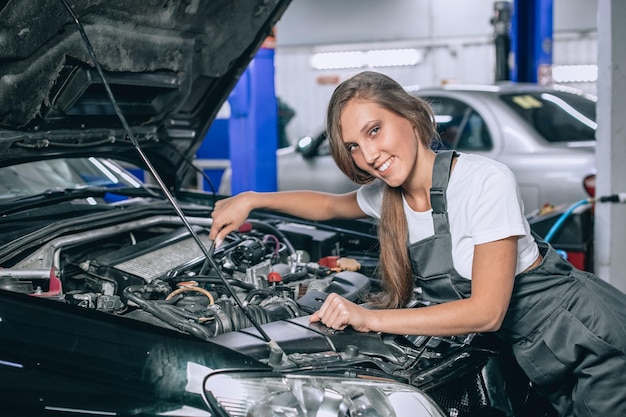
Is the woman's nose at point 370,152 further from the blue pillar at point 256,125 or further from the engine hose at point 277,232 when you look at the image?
the blue pillar at point 256,125

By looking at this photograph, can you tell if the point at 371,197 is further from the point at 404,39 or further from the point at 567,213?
the point at 404,39

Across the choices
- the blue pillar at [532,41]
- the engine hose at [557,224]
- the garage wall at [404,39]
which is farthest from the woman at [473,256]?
the garage wall at [404,39]

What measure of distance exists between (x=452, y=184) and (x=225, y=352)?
30.1 inches

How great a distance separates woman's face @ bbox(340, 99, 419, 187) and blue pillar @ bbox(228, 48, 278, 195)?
3313mm

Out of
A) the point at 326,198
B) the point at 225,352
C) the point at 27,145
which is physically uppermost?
the point at 27,145

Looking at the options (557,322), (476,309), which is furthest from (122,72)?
(557,322)

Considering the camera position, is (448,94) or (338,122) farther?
(448,94)

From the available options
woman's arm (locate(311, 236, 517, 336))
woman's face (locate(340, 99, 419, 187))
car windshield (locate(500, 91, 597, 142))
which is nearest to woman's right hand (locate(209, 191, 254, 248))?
woman's face (locate(340, 99, 419, 187))

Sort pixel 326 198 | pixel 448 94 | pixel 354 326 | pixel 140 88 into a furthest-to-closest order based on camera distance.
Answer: pixel 448 94
pixel 140 88
pixel 326 198
pixel 354 326

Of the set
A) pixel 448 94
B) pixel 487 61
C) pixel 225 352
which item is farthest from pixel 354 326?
pixel 487 61

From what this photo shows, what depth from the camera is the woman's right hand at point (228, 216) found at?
209 centimetres

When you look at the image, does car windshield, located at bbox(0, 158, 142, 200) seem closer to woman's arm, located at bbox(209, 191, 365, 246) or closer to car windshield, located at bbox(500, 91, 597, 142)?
woman's arm, located at bbox(209, 191, 365, 246)

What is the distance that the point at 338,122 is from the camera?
1926 mm

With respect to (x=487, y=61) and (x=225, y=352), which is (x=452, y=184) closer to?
(x=225, y=352)
